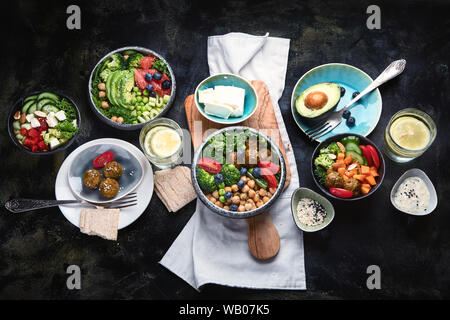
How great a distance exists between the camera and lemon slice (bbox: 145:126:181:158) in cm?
349

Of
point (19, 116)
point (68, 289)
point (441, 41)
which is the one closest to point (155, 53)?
point (19, 116)

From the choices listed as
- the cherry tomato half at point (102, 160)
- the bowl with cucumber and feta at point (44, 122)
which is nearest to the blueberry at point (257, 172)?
the cherry tomato half at point (102, 160)

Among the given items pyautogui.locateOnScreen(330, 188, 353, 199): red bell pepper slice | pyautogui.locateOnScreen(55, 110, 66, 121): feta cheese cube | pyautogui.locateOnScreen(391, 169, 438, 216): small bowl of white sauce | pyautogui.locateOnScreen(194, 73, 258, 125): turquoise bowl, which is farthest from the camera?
pyautogui.locateOnScreen(55, 110, 66, 121): feta cheese cube

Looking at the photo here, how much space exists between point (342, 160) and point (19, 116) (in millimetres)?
2618

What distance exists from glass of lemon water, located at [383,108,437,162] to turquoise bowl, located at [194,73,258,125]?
107cm

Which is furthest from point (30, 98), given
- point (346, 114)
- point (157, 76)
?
point (346, 114)

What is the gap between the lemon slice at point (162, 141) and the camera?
11.5 feet

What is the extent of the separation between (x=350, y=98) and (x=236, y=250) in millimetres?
1541

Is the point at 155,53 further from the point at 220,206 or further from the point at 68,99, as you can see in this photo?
the point at 220,206

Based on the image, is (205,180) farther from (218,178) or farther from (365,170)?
(365,170)

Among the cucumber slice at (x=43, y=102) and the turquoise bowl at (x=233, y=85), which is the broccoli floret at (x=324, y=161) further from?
the cucumber slice at (x=43, y=102)

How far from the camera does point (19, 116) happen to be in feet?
11.8

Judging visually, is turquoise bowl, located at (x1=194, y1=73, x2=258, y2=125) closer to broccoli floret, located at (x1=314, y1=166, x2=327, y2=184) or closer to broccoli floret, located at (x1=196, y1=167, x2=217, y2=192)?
broccoli floret, located at (x1=196, y1=167, x2=217, y2=192)

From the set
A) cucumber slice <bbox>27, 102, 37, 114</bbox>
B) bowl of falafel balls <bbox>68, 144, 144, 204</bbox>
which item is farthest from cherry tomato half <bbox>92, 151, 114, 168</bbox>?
cucumber slice <bbox>27, 102, 37, 114</bbox>
